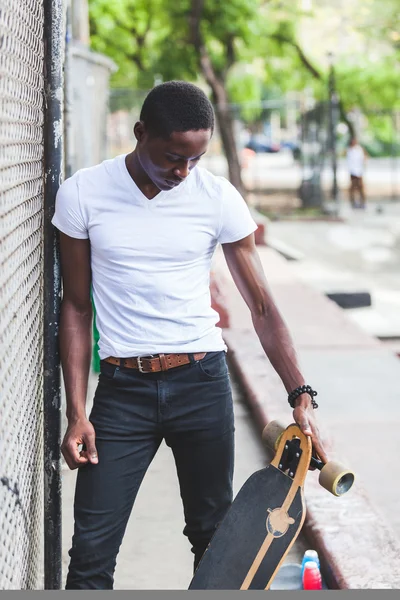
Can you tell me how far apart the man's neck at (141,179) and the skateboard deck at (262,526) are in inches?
32.8

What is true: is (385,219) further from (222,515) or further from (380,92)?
(222,515)

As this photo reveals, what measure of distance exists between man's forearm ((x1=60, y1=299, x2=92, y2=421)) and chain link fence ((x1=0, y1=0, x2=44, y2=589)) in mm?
90

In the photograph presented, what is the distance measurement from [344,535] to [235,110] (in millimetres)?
20432

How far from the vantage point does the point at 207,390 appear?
115 inches

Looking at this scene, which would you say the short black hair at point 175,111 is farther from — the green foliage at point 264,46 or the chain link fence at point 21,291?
the green foliage at point 264,46

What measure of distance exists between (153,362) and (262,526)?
612 millimetres

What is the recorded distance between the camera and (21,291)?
8.11 feet

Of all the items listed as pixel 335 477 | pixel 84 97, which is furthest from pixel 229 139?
pixel 335 477

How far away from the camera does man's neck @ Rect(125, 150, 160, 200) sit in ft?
9.06

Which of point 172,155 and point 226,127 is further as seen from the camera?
point 226,127


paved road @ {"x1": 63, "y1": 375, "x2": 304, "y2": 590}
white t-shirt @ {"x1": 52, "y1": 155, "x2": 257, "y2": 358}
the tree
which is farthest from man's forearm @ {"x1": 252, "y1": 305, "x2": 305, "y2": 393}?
the tree

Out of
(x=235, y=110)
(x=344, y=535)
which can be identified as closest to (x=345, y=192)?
(x=235, y=110)

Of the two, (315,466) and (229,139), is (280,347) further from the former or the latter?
(229,139)

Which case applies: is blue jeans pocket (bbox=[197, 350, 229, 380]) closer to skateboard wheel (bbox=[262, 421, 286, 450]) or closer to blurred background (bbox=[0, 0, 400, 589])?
skateboard wheel (bbox=[262, 421, 286, 450])
